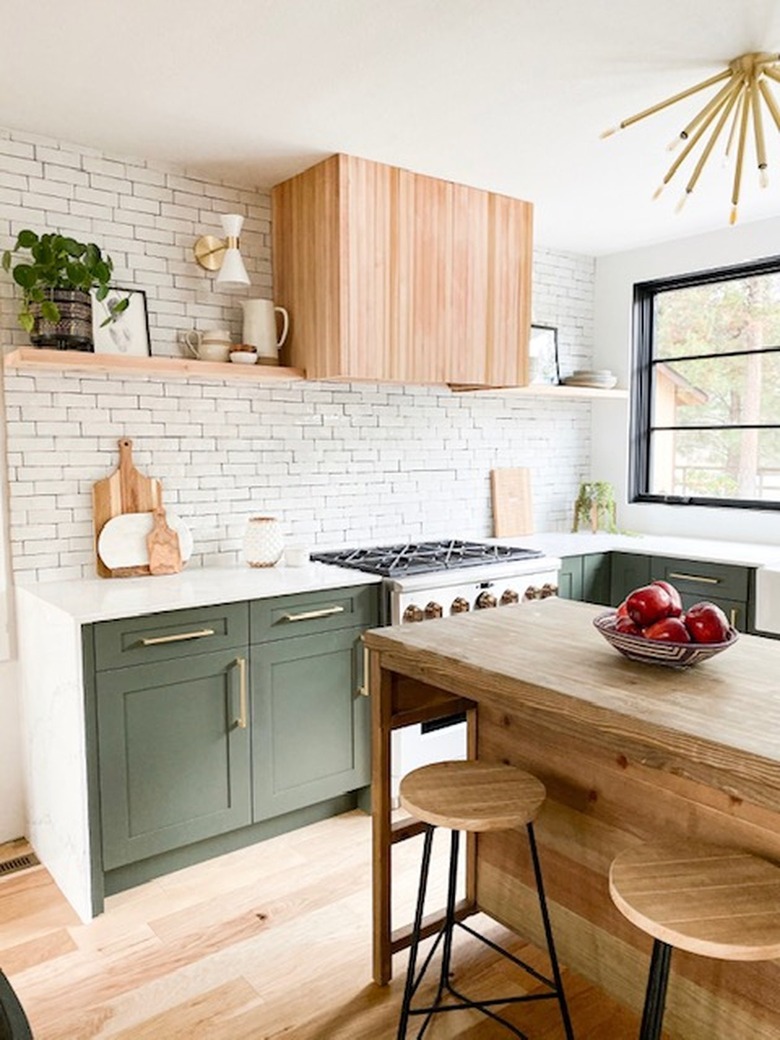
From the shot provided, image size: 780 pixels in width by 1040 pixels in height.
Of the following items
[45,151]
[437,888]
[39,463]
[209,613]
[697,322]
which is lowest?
[437,888]

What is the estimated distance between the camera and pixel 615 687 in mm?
1562

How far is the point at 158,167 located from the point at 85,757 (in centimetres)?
218

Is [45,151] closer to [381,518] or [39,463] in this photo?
[39,463]

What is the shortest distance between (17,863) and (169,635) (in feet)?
3.43

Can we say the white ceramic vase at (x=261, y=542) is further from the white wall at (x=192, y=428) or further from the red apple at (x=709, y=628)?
the red apple at (x=709, y=628)

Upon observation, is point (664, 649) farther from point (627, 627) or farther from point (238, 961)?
point (238, 961)

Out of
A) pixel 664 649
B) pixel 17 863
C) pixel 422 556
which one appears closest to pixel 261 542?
pixel 422 556

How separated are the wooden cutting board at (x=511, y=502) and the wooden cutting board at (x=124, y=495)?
184 centimetres

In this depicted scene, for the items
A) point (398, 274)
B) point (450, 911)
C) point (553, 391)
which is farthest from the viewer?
point (553, 391)

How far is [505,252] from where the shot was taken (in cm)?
352

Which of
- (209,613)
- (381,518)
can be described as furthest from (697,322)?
(209,613)

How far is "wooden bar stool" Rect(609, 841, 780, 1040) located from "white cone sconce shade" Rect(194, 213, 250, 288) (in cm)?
245

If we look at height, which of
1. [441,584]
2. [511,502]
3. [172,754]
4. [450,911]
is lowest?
[450,911]

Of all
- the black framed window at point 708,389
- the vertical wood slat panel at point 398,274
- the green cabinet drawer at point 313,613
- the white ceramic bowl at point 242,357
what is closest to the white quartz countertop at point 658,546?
the black framed window at point 708,389
